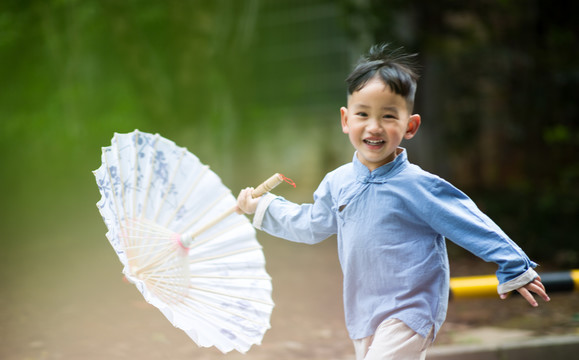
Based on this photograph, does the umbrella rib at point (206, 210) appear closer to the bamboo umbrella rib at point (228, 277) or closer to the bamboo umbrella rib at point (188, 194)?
the bamboo umbrella rib at point (188, 194)

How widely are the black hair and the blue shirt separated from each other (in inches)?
9.5

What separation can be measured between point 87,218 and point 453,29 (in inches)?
218

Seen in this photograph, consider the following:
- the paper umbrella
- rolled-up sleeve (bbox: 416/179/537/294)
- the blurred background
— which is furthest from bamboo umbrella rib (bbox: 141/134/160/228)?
the blurred background

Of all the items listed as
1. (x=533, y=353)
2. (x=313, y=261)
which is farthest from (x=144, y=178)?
(x=313, y=261)

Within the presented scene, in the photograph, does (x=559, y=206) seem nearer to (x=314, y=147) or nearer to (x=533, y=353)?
(x=533, y=353)

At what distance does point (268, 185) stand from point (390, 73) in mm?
621

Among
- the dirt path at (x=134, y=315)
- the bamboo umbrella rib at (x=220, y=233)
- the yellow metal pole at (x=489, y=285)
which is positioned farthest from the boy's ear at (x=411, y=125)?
the dirt path at (x=134, y=315)

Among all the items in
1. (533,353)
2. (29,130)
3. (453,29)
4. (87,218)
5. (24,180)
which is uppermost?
(453,29)

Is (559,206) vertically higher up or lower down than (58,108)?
lower down

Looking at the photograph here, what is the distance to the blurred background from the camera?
24.2ft

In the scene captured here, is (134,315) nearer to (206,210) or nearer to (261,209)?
(206,210)

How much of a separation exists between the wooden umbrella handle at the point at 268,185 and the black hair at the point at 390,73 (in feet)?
1.35

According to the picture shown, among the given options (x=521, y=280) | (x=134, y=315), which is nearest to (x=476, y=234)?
(x=521, y=280)

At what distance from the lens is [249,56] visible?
1157 cm
